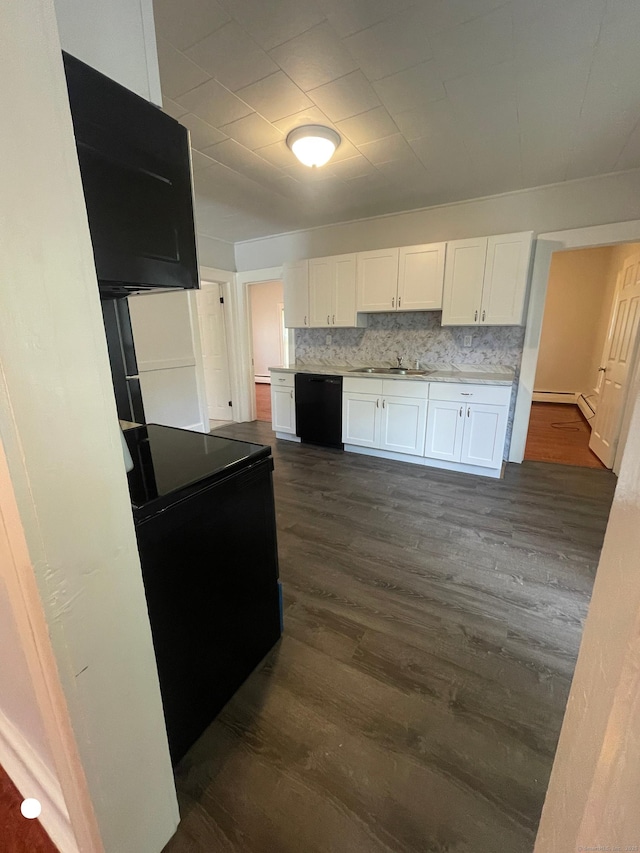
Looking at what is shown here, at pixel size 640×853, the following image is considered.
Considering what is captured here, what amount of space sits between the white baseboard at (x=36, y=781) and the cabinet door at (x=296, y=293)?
4058 mm

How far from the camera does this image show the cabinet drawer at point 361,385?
372cm

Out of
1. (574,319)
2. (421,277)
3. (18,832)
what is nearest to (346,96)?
(421,277)

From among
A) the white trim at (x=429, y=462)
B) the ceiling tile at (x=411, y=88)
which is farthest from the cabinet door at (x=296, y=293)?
the ceiling tile at (x=411, y=88)

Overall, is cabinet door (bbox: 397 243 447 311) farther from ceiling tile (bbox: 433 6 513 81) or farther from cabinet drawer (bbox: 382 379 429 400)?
ceiling tile (bbox: 433 6 513 81)

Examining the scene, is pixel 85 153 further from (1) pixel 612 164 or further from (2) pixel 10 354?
(1) pixel 612 164

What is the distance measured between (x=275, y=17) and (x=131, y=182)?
1.26m

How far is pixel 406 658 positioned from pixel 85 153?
2.01 metres

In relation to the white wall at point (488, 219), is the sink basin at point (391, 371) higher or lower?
lower

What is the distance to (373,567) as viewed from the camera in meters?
2.07

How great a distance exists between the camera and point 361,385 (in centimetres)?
381

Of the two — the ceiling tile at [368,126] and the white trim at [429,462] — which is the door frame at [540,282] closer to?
the white trim at [429,462]

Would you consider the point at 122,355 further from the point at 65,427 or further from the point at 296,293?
the point at 296,293

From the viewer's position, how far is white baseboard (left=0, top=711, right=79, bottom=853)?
92 centimetres

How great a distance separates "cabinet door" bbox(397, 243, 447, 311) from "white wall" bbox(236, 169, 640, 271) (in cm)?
37
